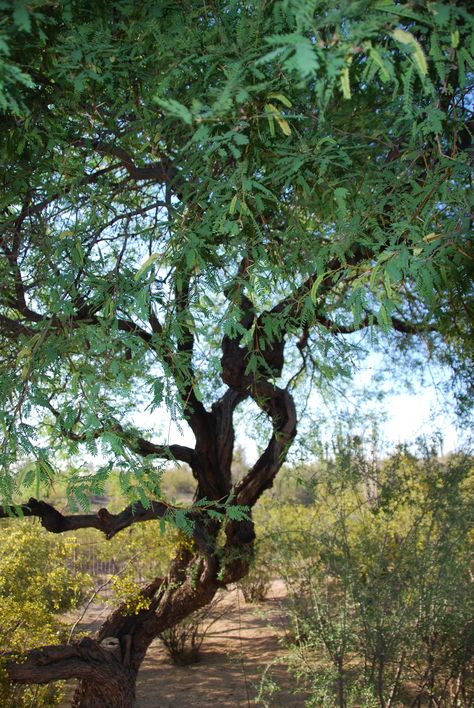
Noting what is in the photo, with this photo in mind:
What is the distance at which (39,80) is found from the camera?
2.13 metres

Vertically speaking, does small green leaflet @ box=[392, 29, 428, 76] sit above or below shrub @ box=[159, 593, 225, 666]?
above

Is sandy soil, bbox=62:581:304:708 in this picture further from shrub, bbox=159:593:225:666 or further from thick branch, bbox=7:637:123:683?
thick branch, bbox=7:637:123:683

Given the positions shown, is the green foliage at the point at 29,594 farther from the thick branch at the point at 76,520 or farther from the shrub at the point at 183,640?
the shrub at the point at 183,640

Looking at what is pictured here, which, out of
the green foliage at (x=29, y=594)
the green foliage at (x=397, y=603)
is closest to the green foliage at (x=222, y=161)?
the green foliage at (x=397, y=603)

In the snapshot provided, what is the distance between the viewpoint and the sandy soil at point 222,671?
6031 millimetres

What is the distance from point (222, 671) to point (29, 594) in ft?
10.6

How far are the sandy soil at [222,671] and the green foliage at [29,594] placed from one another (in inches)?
46.6

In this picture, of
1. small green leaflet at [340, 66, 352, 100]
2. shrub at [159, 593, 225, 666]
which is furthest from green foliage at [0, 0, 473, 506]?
shrub at [159, 593, 225, 666]

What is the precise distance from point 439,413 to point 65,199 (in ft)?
10.6

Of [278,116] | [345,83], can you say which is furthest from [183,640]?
[345,83]

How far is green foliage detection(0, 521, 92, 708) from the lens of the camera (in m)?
4.42

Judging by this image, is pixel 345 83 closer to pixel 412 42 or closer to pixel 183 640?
pixel 412 42

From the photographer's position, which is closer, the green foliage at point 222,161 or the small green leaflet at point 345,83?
the small green leaflet at point 345,83

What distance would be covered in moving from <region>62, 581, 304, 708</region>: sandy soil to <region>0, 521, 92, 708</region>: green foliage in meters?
1.18
